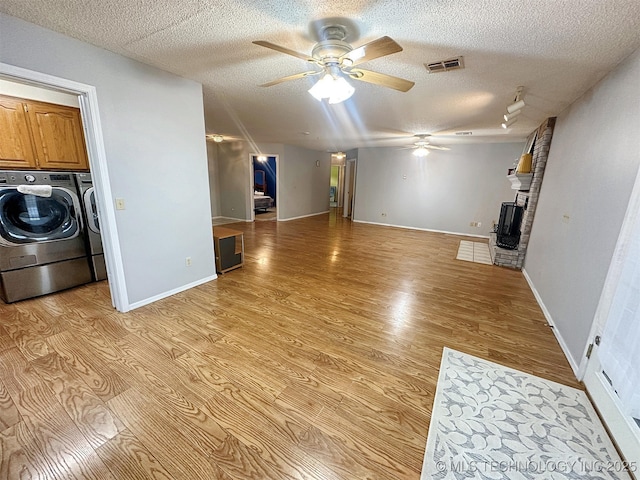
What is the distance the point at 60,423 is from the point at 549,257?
4.32 m

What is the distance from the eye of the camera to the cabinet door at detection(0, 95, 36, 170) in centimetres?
246

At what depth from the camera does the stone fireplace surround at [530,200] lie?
3619mm

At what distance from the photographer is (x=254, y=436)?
4.54ft

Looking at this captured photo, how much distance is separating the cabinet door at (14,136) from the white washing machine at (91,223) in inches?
16.5

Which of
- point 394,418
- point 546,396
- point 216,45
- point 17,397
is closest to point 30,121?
point 216,45

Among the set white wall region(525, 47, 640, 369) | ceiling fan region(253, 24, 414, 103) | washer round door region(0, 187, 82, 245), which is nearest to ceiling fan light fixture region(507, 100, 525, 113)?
white wall region(525, 47, 640, 369)

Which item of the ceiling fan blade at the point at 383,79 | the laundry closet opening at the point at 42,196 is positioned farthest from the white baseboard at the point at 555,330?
the laundry closet opening at the point at 42,196

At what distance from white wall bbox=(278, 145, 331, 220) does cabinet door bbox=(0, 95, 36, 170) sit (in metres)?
5.26

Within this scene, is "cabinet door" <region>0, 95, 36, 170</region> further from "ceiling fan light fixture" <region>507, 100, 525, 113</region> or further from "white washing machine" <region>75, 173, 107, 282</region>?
"ceiling fan light fixture" <region>507, 100, 525, 113</region>

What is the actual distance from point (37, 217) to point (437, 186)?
7.45 meters

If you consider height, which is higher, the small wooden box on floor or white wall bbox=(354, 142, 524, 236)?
white wall bbox=(354, 142, 524, 236)

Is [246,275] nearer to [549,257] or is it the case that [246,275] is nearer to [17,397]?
[17,397]

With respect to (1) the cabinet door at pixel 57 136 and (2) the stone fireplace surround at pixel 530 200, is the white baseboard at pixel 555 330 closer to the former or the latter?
(2) the stone fireplace surround at pixel 530 200

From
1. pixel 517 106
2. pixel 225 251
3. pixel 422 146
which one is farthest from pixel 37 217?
pixel 422 146
